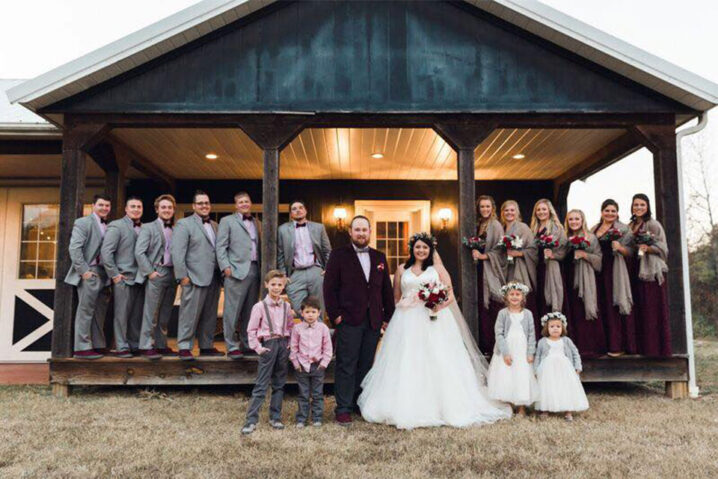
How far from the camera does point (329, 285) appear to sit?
14.7 feet

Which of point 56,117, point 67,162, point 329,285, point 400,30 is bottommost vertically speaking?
point 329,285

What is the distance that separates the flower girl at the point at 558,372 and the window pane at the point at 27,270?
732 cm

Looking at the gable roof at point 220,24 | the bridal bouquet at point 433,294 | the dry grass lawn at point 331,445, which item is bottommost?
the dry grass lawn at point 331,445

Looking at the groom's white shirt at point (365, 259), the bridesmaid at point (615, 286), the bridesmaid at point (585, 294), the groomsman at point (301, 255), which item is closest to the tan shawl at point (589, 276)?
the bridesmaid at point (585, 294)

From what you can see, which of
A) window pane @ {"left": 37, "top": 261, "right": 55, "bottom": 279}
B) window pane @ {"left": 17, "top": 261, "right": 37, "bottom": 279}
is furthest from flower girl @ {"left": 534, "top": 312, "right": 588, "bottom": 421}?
window pane @ {"left": 17, "top": 261, "right": 37, "bottom": 279}

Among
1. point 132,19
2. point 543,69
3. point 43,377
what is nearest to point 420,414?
point 543,69

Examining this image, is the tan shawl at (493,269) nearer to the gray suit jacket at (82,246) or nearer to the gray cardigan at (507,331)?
the gray cardigan at (507,331)

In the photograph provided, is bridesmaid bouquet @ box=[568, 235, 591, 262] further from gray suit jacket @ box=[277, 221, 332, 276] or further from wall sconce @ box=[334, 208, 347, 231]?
wall sconce @ box=[334, 208, 347, 231]

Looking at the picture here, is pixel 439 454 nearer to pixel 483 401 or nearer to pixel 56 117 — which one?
pixel 483 401

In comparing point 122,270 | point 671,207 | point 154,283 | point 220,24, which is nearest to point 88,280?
point 122,270

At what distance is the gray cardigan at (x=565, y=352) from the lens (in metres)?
A: 4.56

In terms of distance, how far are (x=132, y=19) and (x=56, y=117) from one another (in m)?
35.7

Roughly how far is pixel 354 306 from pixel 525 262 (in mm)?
2046

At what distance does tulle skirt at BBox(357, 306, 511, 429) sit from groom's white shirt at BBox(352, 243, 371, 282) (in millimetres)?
462
